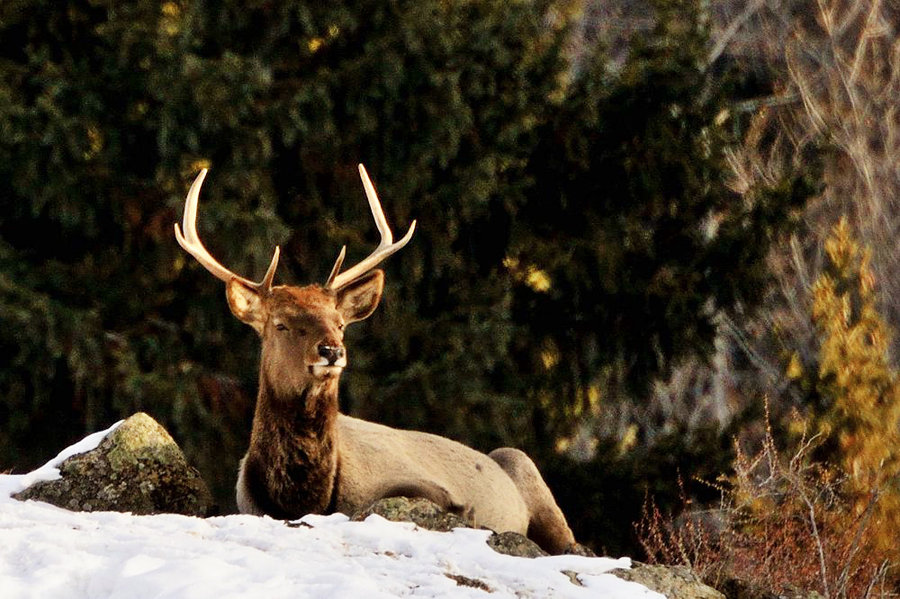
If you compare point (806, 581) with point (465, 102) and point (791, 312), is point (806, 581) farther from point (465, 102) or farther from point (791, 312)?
point (791, 312)

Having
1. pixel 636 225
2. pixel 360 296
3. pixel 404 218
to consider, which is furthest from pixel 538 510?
pixel 636 225

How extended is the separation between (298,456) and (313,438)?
12 centimetres

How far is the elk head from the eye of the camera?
856cm

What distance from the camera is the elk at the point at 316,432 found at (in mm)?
8656

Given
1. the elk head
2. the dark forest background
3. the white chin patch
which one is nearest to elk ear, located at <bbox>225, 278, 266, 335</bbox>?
the elk head

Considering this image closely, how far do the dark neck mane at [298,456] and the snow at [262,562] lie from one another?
4.92 feet

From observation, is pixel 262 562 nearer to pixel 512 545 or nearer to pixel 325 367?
pixel 512 545

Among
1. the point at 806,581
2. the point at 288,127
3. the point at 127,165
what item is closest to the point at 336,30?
the point at 288,127

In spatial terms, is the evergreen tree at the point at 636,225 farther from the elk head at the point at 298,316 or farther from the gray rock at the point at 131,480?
the gray rock at the point at 131,480

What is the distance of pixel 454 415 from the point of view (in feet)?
44.8

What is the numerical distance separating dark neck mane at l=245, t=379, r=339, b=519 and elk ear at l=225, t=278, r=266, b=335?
18.7 inches

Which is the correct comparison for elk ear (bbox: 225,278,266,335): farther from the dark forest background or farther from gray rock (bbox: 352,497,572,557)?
the dark forest background

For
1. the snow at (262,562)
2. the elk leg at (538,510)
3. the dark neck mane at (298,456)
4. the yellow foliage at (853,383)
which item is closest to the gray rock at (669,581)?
the snow at (262,562)

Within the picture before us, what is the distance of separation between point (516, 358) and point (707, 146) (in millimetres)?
2453
